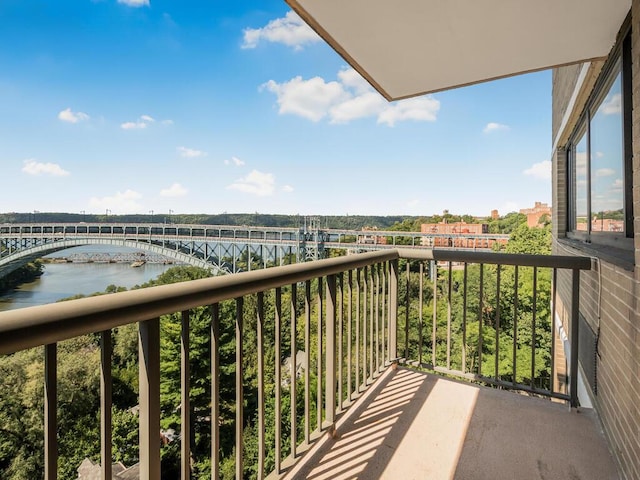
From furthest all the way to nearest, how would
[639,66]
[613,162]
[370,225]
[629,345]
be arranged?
[370,225] < [613,162] < [629,345] < [639,66]

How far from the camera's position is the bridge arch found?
22938 mm

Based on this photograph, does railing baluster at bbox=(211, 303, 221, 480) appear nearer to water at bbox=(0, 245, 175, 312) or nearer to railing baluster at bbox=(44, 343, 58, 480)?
railing baluster at bbox=(44, 343, 58, 480)

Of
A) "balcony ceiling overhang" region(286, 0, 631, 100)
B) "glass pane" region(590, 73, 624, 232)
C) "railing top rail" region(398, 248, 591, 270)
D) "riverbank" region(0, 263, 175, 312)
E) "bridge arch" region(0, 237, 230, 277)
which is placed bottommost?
"riverbank" region(0, 263, 175, 312)

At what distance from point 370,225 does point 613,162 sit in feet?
103

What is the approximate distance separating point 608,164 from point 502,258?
1.11 m

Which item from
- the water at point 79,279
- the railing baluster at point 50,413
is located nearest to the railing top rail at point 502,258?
the railing baluster at point 50,413

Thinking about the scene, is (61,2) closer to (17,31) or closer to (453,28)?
(17,31)

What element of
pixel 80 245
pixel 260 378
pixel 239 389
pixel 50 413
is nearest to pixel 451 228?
pixel 80 245

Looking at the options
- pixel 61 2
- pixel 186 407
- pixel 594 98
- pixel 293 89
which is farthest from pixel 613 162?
pixel 61 2

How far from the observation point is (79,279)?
1061 inches

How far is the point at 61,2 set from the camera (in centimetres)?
3756

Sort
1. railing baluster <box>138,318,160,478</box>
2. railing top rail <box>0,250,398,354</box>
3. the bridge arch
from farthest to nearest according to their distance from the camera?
the bridge arch → railing baluster <box>138,318,160,478</box> → railing top rail <box>0,250,398,354</box>

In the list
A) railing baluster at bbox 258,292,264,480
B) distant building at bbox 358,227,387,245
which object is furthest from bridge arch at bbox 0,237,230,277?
railing baluster at bbox 258,292,264,480

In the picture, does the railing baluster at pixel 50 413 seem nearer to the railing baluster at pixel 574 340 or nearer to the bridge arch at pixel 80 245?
the railing baluster at pixel 574 340
